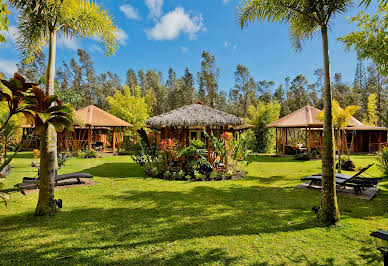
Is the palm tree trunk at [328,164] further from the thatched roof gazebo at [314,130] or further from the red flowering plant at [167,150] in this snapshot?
the thatched roof gazebo at [314,130]

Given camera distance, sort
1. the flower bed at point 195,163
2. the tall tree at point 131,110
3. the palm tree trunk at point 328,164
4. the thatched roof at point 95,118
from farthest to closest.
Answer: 1. the tall tree at point 131,110
2. the thatched roof at point 95,118
3. the flower bed at point 195,163
4. the palm tree trunk at point 328,164

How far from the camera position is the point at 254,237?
3863mm

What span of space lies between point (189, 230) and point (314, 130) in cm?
2336

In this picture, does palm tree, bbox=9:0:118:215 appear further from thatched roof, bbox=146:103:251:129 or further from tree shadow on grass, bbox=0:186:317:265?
thatched roof, bbox=146:103:251:129

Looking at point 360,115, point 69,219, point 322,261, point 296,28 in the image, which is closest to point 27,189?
point 69,219

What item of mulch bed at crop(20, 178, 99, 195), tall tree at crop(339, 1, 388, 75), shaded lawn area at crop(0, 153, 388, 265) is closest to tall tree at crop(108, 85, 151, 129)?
mulch bed at crop(20, 178, 99, 195)

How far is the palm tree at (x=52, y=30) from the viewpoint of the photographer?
472cm

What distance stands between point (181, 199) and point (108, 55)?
543cm

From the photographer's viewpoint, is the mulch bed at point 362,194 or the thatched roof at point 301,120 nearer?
the mulch bed at point 362,194

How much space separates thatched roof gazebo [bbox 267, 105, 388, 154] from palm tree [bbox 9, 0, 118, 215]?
15.3 metres

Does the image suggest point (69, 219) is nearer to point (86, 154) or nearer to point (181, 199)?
point (181, 199)

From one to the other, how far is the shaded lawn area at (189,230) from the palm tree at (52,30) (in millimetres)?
998

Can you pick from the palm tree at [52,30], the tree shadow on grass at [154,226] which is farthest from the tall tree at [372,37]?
the palm tree at [52,30]

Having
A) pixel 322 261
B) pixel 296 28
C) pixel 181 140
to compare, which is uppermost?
pixel 296 28
